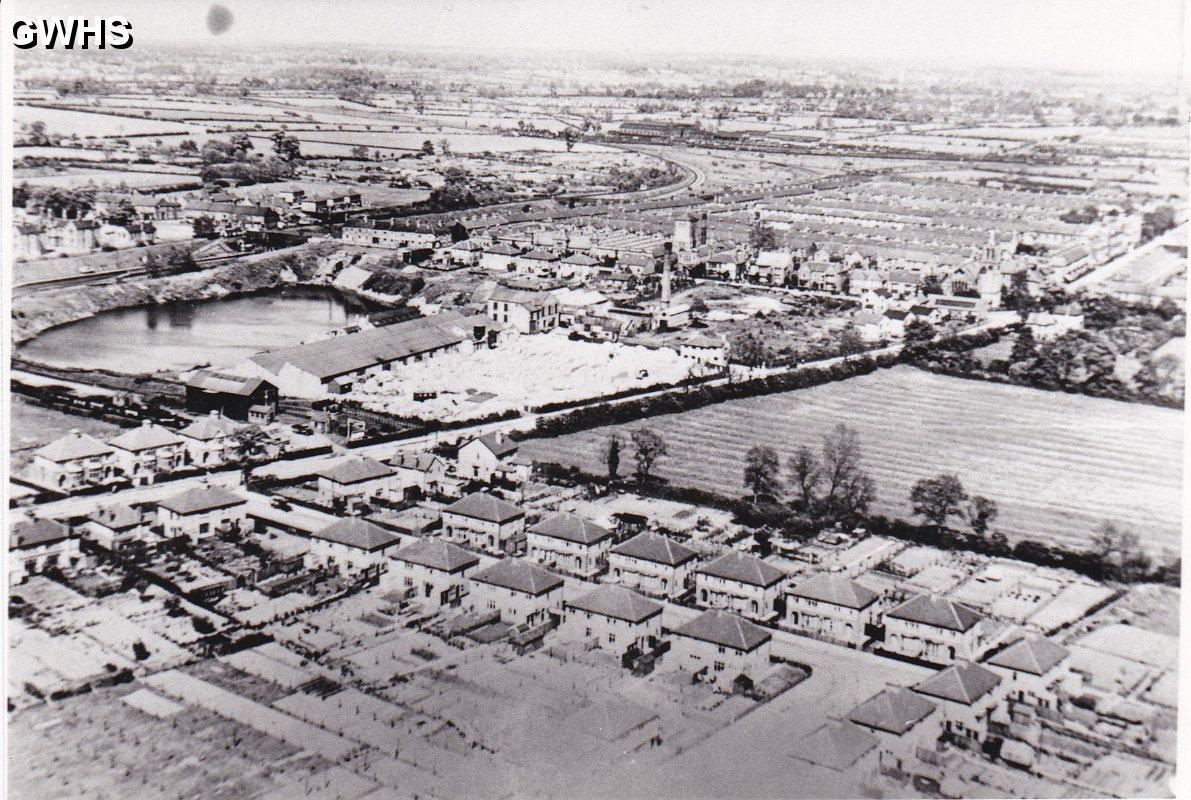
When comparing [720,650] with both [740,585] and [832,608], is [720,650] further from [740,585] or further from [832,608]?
[832,608]

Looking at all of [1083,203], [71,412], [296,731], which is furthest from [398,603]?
[1083,203]

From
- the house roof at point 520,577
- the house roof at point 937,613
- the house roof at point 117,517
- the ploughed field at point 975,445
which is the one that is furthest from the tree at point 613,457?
the house roof at point 117,517

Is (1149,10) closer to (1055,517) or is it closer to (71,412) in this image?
(1055,517)

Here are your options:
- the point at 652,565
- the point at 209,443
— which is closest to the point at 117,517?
the point at 209,443

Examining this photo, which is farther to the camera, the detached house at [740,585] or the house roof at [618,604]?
the detached house at [740,585]

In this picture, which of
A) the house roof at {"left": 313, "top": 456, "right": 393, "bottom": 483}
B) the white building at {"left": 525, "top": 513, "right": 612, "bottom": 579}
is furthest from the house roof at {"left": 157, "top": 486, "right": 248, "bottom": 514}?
the white building at {"left": 525, "top": 513, "right": 612, "bottom": 579}

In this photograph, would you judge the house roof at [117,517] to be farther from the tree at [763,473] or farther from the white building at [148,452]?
the tree at [763,473]

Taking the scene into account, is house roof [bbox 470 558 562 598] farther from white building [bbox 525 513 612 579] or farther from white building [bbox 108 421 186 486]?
white building [bbox 108 421 186 486]

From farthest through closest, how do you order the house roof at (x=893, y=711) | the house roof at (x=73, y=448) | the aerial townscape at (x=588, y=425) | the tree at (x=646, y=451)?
the tree at (x=646, y=451)
the house roof at (x=73, y=448)
the aerial townscape at (x=588, y=425)
the house roof at (x=893, y=711)
